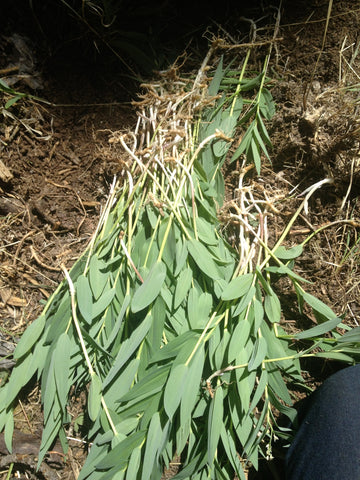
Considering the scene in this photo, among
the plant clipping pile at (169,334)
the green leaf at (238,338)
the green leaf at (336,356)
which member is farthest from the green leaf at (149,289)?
the green leaf at (336,356)

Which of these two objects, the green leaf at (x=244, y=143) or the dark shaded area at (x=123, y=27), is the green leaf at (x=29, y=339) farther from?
the dark shaded area at (x=123, y=27)

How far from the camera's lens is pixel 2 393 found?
93cm

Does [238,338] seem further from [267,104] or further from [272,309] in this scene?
[267,104]

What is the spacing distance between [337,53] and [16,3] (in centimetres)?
104

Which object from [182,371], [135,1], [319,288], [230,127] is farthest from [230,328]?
[135,1]

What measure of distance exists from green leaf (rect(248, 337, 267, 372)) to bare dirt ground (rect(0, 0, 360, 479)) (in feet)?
0.93

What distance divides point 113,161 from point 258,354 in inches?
27.8

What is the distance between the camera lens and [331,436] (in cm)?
87

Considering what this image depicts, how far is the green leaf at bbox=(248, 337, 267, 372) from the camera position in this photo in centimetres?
79

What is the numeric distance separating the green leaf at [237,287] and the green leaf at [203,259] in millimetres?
40

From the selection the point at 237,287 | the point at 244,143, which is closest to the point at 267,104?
the point at 244,143

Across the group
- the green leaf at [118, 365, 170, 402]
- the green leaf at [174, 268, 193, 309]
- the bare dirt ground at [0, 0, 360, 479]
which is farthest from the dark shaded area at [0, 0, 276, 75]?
the green leaf at [118, 365, 170, 402]

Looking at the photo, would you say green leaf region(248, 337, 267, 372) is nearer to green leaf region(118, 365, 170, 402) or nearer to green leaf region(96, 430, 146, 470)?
green leaf region(118, 365, 170, 402)

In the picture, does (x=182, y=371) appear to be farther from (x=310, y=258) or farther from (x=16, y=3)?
(x=16, y=3)
